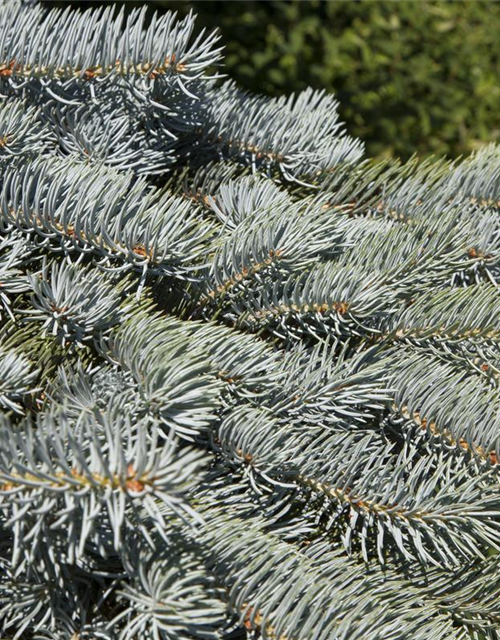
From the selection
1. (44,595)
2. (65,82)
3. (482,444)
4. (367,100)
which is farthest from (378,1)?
(44,595)

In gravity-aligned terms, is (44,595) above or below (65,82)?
below

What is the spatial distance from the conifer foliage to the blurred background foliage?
2.01 meters

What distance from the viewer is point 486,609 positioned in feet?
2.51

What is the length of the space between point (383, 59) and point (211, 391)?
9.12ft

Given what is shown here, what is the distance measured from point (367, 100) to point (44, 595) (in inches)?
109

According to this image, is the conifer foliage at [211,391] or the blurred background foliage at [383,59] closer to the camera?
the conifer foliage at [211,391]

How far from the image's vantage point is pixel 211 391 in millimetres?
641

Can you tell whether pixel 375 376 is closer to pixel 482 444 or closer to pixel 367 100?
pixel 482 444

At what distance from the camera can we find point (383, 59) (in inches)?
123

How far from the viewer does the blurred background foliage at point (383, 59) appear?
2.91m

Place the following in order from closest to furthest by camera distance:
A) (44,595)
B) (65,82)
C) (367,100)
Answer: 1. (44,595)
2. (65,82)
3. (367,100)

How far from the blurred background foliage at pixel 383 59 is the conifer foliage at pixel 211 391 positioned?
2.01 metres

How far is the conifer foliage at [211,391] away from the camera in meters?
0.61

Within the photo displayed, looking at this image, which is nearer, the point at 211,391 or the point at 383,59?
the point at 211,391
